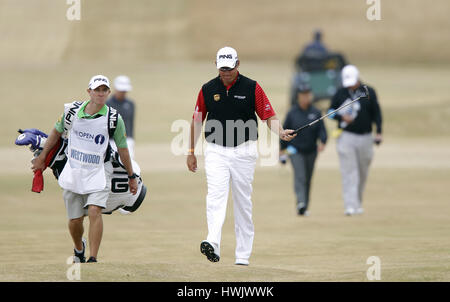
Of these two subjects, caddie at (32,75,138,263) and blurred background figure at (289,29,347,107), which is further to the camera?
blurred background figure at (289,29,347,107)

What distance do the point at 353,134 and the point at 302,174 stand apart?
39.8 inches

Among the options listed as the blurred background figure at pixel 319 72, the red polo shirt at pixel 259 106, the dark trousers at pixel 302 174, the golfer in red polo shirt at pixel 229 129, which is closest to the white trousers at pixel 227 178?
the golfer in red polo shirt at pixel 229 129

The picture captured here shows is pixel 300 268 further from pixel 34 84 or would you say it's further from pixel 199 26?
pixel 199 26

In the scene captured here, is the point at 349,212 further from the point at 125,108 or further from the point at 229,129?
the point at 229,129

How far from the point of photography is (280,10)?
66.2 metres

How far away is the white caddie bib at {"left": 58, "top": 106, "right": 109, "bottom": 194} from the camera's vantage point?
1062 cm

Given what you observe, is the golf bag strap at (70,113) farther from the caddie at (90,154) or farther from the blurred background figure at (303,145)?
the blurred background figure at (303,145)

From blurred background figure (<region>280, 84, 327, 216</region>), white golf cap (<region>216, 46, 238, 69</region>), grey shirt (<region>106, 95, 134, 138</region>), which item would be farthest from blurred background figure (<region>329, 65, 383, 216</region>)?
white golf cap (<region>216, 46, 238, 69</region>)

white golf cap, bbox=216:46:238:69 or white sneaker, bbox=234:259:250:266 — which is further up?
white golf cap, bbox=216:46:238:69

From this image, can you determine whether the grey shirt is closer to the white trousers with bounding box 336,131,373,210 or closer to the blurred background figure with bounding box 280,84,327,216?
the blurred background figure with bounding box 280,84,327,216

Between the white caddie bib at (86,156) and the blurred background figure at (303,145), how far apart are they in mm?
6595

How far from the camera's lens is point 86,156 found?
1070 cm

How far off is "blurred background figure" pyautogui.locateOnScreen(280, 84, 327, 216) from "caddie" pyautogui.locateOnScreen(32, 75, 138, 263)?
6.28 meters

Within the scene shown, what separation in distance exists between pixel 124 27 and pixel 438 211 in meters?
50.4
